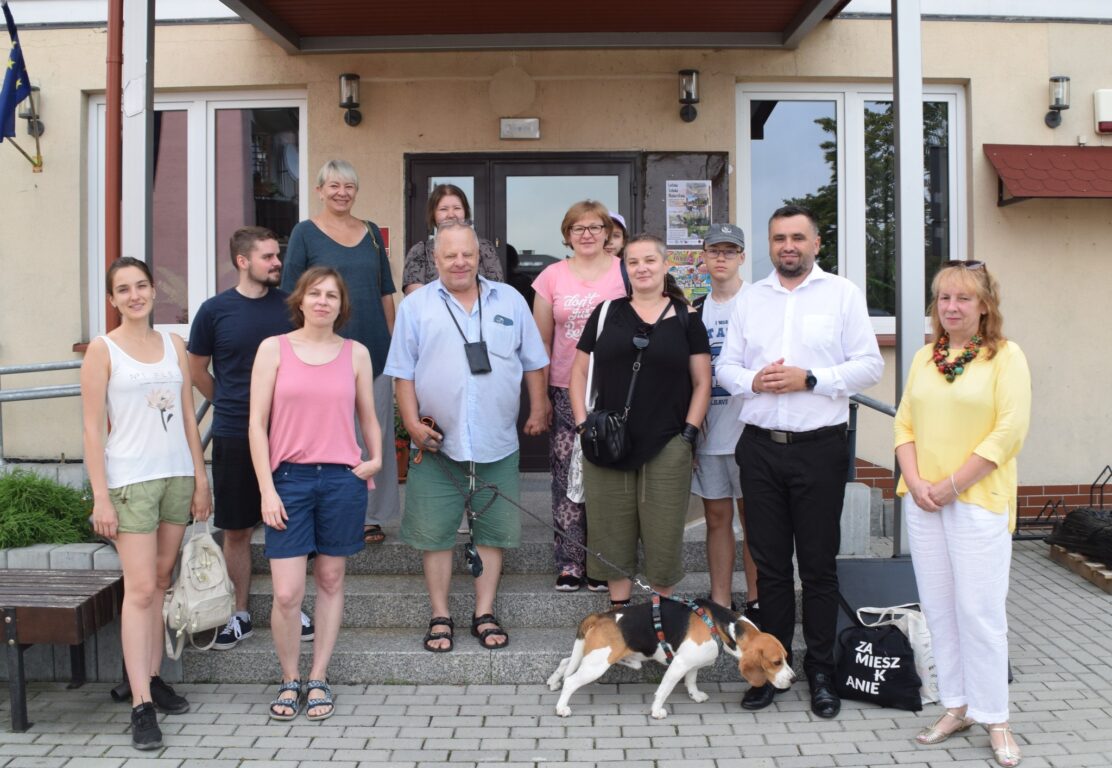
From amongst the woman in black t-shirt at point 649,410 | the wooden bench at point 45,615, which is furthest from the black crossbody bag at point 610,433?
the wooden bench at point 45,615

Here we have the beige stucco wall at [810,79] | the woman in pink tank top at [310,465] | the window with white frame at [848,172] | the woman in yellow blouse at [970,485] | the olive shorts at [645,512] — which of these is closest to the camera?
the woman in yellow blouse at [970,485]

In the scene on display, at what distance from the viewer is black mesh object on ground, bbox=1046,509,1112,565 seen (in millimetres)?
5398

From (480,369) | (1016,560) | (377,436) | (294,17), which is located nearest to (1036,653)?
(1016,560)

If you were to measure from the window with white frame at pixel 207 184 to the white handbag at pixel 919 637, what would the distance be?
15.8 ft

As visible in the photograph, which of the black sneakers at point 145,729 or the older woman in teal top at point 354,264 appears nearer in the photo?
the black sneakers at point 145,729

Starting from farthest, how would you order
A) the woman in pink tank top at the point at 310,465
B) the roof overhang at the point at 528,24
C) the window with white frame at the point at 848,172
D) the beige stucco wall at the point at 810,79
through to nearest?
1. the window with white frame at the point at 848,172
2. the beige stucco wall at the point at 810,79
3. the roof overhang at the point at 528,24
4. the woman in pink tank top at the point at 310,465

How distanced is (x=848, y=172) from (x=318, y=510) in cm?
478

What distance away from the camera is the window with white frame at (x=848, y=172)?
6.56 meters

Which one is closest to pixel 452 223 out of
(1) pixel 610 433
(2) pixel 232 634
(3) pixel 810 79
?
(1) pixel 610 433

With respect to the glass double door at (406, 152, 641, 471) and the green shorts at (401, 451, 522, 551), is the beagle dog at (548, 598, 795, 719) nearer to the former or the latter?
the green shorts at (401, 451, 522, 551)

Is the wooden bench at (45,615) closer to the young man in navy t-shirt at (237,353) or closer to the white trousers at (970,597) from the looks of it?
the young man in navy t-shirt at (237,353)

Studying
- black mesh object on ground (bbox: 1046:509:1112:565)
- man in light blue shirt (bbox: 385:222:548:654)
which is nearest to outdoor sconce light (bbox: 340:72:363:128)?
man in light blue shirt (bbox: 385:222:548:654)

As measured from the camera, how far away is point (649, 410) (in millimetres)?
3723

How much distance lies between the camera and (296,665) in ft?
12.1
